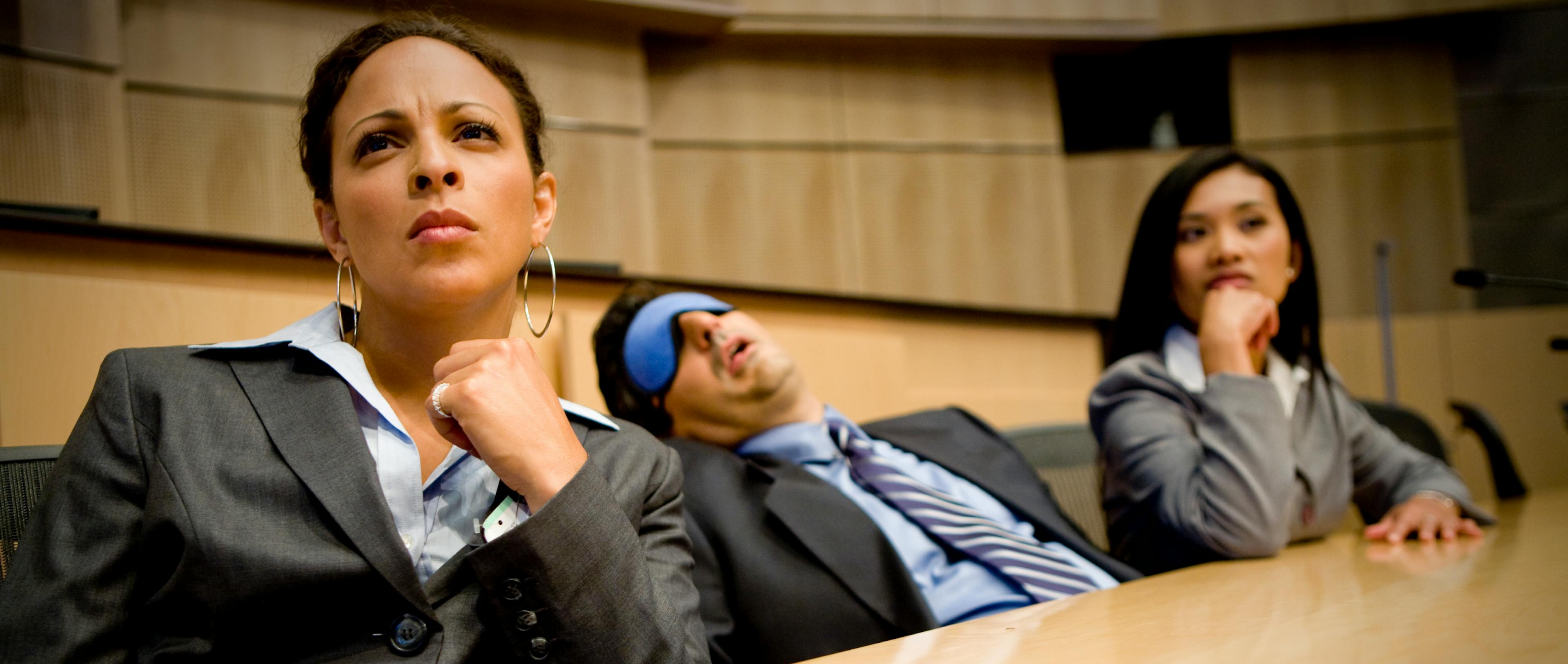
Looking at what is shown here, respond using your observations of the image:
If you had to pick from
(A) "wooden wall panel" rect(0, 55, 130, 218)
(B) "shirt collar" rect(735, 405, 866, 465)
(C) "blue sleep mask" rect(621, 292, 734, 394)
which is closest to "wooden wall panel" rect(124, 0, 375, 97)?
(A) "wooden wall panel" rect(0, 55, 130, 218)

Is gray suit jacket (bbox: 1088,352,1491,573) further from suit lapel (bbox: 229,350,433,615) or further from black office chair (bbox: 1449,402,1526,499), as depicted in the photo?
suit lapel (bbox: 229,350,433,615)

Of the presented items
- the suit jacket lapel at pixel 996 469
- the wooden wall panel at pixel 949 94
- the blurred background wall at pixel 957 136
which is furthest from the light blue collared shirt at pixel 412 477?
the wooden wall panel at pixel 949 94

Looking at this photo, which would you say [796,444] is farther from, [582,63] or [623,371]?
[582,63]

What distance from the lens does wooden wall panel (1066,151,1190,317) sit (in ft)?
19.3

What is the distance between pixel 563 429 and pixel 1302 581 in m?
0.87

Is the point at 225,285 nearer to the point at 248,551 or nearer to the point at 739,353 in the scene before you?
the point at 739,353

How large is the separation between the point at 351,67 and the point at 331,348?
34cm

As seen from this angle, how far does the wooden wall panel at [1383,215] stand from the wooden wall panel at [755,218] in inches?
97.6

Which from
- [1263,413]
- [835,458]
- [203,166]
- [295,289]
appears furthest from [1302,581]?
[203,166]

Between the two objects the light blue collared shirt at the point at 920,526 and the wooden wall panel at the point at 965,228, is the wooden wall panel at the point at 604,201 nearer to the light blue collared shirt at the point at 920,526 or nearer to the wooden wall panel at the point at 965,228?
the wooden wall panel at the point at 965,228

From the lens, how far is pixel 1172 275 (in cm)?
205

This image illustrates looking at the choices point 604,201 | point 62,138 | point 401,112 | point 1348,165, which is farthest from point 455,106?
point 1348,165

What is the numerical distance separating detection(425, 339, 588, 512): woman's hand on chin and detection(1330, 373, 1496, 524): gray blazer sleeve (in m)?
1.52

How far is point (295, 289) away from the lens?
195 centimetres
